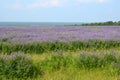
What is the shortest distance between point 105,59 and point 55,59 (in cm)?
135

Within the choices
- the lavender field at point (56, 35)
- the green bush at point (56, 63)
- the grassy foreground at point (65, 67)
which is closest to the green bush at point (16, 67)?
the grassy foreground at point (65, 67)

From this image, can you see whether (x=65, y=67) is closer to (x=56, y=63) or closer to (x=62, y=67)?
(x=62, y=67)

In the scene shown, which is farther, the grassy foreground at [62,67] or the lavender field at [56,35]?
the lavender field at [56,35]

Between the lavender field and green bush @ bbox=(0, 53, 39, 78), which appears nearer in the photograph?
green bush @ bbox=(0, 53, 39, 78)

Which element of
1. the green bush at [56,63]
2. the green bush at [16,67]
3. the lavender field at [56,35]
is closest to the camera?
the green bush at [16,67]

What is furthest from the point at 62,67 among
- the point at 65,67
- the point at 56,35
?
the point at 56,35

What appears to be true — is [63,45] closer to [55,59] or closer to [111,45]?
[111,45]

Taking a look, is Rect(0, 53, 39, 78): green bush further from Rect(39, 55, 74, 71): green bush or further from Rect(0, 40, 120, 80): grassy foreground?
Rect(39, 55, 74, 71): green bush

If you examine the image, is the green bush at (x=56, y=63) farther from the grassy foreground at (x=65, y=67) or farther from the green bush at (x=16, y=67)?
the green bush at (x=16, y=67)

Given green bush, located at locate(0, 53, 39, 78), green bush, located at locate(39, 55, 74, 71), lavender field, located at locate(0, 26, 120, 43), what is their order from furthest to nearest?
lavender field, located at locate(0, 26, 120, 43) → green bush, located at locate(39, 55, 74, 71) → green bush, located at locate(0, 53, 39, 78)

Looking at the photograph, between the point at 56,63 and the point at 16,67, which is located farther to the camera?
the point at 56,63

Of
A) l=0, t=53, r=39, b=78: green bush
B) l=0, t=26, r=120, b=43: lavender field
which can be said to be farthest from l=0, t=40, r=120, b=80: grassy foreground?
l=0, t=26, r=120, b=43: lavender field

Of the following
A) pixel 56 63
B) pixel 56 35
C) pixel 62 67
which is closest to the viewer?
pixel 62 67

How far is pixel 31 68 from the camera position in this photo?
26.5 ft
